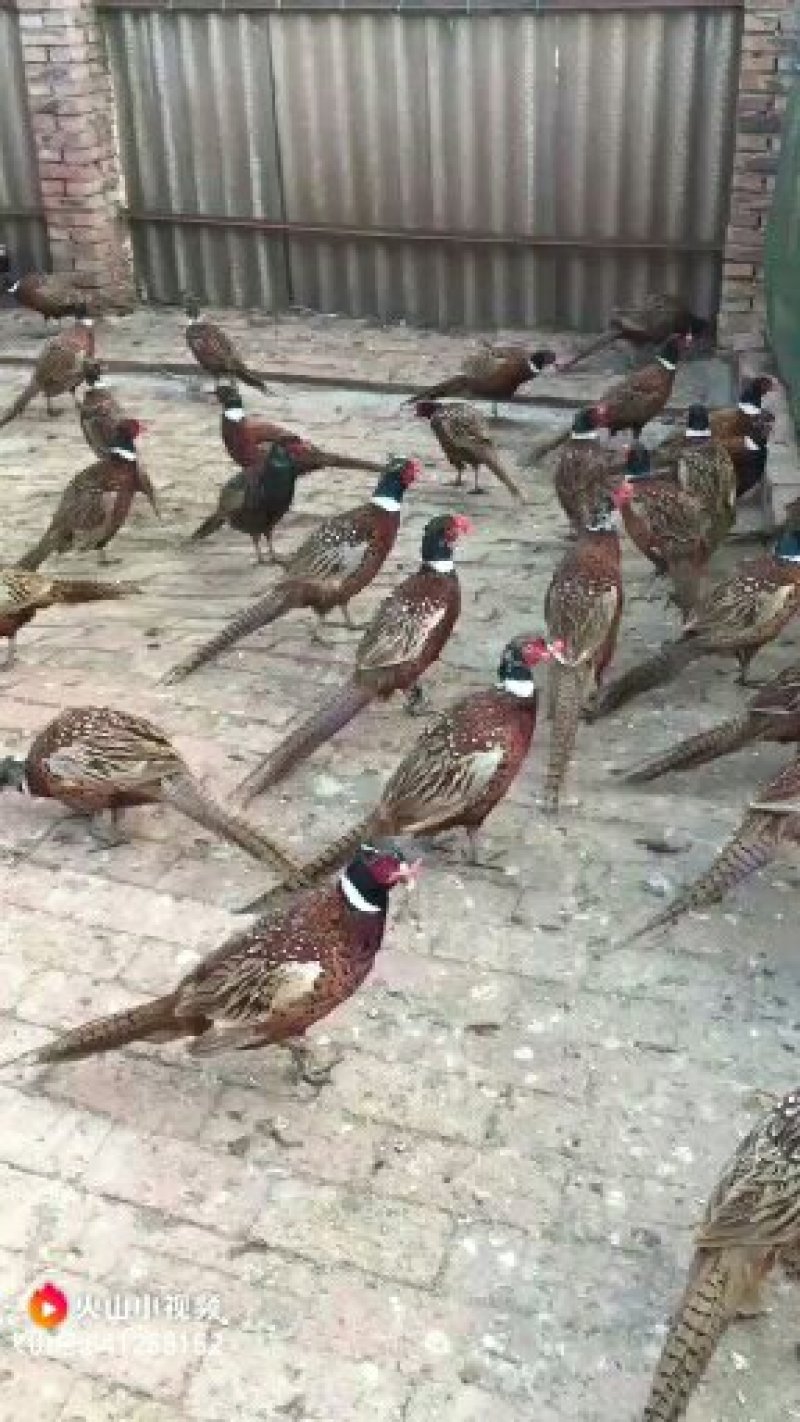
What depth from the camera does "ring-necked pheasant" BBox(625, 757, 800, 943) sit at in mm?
4070

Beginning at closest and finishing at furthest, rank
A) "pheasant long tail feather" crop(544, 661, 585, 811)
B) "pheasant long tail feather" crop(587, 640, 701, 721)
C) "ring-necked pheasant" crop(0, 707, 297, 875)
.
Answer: "ring-necked pheasant" crop(0, 707, 297, 875)
"pheasant long tail feather" crop(544, 661, 585, 811)
"pheasant long tail feather" crop(587, 640, 701, 721)

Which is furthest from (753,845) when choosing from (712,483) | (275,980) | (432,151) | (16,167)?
(16,167)

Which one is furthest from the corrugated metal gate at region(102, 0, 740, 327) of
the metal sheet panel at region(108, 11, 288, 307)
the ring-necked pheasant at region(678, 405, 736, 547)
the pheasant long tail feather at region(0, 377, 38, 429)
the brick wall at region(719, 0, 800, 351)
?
the ring-necked pheasant at region(678, 405, 736, 547)

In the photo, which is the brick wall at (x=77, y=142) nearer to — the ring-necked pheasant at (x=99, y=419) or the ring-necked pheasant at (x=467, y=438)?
the ring-necked pheasant at (x=99, y=419)

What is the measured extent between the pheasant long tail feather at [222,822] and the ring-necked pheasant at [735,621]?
1.73 metres

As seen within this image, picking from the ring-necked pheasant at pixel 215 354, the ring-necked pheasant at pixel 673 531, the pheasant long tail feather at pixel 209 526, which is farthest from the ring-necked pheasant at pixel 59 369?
the ring-necked pheasant at pixel 673 531

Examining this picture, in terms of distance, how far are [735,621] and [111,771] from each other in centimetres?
262

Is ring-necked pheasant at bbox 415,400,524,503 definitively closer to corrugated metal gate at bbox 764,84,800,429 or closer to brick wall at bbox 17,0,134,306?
corrugated metal gate at bbox 764,84,800,429

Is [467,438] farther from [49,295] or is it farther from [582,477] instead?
[49,295]

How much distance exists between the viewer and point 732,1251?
2.75 m

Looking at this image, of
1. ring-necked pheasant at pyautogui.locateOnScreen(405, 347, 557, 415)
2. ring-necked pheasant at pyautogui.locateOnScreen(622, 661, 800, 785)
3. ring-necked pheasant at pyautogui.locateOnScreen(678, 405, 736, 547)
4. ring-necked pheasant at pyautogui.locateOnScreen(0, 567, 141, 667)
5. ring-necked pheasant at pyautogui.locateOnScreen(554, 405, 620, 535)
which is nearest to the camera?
ring-necked pheasant at pyautogui.locateOnScreen(622, 661, 800, 785)

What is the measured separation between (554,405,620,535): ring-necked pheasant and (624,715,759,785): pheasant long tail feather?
71.9 inches

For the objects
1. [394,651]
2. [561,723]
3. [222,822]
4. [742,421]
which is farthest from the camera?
[742,421]

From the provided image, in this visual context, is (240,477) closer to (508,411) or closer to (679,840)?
(508,411)
